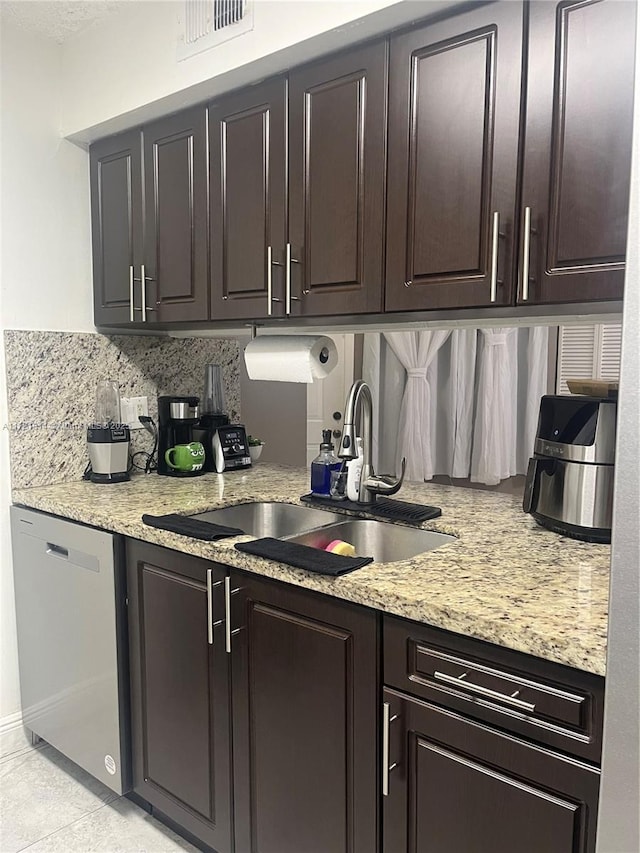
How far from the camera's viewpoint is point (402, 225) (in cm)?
163

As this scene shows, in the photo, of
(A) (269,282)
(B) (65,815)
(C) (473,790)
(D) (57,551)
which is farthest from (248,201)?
(B) (65,815)

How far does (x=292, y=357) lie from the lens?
2125 millimetres

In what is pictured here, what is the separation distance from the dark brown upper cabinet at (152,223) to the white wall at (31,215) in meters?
0.09

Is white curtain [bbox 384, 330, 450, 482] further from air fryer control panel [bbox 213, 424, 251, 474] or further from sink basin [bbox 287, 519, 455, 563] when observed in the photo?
air fryer control panel [bbox 213, 424, 251, 474]

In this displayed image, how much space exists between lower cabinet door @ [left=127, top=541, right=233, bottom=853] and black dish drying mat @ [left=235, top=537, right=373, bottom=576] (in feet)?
0.53

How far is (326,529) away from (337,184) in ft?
3.19

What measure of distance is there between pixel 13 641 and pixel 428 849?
1.78m

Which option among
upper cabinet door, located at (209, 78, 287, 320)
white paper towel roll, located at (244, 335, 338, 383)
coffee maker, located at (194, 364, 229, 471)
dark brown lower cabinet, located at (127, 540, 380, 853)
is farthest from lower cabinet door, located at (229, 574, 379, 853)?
coffee maker, located at (194, 364, 229, 471)

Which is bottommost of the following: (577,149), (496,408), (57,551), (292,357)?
(57,551)

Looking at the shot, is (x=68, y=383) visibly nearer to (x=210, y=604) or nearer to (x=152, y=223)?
(x=152, y=223)

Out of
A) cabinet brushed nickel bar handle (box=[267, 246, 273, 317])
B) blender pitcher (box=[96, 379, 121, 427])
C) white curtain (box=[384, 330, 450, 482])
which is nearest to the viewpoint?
cabinet brushed nickel bar handle (box=[267, 246, 273, 317])

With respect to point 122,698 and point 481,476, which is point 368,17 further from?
point 122,698

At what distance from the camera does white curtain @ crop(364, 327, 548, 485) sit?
207 centimetres

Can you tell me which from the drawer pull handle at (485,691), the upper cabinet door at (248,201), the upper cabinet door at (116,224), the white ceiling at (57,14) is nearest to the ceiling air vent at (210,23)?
the upper cabinet door at (248,201)
